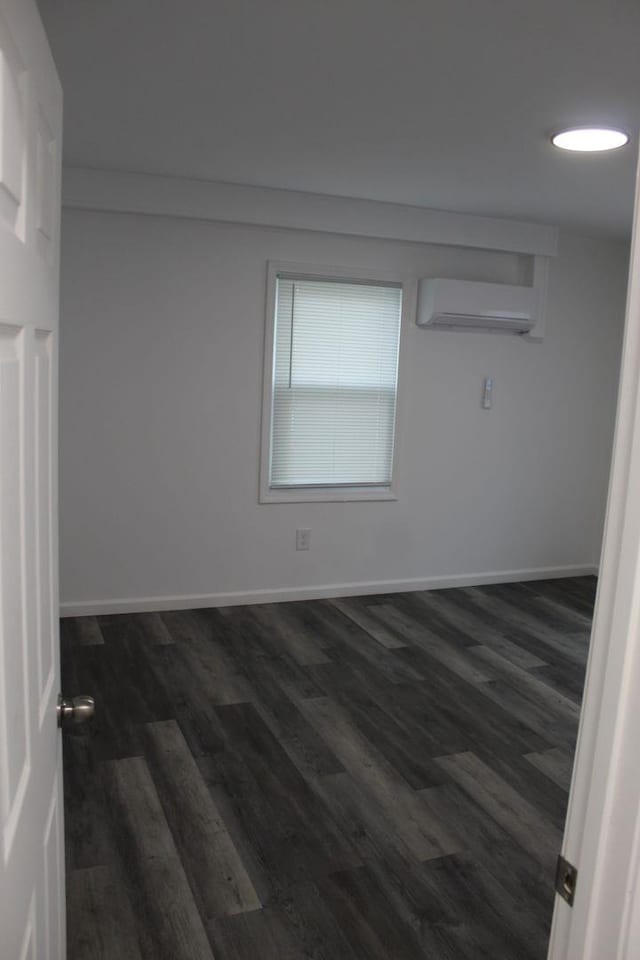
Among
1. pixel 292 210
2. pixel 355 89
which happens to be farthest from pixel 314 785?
pixel 292 210

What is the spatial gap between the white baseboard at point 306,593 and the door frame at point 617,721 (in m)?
3.57

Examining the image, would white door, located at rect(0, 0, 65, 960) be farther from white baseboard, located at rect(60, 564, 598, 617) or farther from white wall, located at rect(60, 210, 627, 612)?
white baseboard, located at rect(60, 564, 598, 617)

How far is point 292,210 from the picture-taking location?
4.09 m

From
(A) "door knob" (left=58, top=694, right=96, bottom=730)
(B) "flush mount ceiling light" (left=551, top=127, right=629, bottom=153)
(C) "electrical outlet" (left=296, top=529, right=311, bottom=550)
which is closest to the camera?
(A) "door knob" (left=58, top=694, right=96, bottom=730)

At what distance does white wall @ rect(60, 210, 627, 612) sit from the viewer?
4.00 meters

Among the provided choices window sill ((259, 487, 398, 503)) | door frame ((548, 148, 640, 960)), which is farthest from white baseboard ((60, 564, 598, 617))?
door frame ((548, 148, 640, 960))

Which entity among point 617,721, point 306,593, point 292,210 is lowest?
point 306,593

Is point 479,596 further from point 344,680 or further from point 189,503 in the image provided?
point 189,503

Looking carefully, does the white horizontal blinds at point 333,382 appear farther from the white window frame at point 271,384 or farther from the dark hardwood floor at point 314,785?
the dark hardwood floor at point 314,785

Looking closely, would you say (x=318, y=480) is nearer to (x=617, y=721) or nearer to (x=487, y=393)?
(x=487, y=393)

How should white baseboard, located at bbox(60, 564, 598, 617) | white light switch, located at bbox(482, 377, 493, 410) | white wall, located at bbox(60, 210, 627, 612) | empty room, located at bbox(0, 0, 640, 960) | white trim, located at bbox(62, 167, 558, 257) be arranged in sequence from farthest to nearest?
white light switch, located at bbox(482, 377, 493, 410) → white baseboard, located at bbox(60, 564, 598, 617) → white wall, located at bbox(60, 210, 627, 612) → white trim, located at bbox(62, 167, 558, 257) → empty room, located at bbox(0, 0, 640, 960)

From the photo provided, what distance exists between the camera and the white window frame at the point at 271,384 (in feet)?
14.0

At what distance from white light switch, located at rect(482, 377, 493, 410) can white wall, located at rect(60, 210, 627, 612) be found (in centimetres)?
6

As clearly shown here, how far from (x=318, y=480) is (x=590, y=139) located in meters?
2.46
